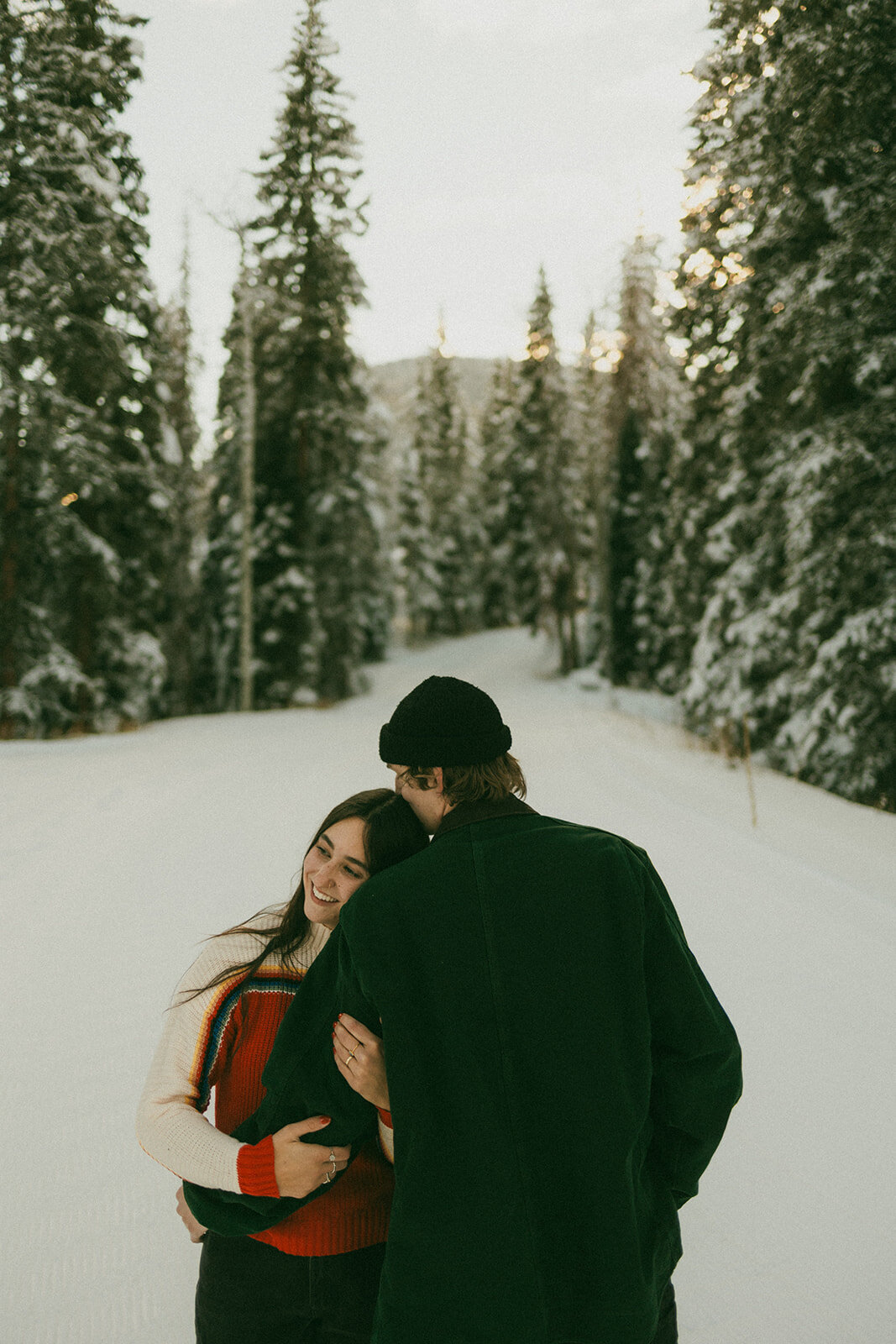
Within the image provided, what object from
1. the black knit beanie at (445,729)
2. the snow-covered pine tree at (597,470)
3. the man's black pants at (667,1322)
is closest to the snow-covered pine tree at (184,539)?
the snow-covered pine tree at (597,470)

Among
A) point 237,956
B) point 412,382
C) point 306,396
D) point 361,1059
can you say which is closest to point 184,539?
point 306,396

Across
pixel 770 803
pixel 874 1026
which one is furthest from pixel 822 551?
pixel 874 1026

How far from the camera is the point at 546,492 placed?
106 feet

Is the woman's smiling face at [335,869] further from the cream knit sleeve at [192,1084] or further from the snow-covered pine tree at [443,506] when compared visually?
the snow-covered pine tree at [443,506]

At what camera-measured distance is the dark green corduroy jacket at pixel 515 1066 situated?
1511 millimetres

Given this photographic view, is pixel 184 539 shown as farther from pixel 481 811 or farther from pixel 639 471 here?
pixel 481 811

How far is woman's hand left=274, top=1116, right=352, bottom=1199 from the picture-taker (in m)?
1.71

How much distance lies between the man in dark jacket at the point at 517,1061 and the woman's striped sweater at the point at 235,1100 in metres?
0.28

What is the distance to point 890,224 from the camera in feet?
33.2

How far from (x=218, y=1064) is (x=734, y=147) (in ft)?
Result: 46.8

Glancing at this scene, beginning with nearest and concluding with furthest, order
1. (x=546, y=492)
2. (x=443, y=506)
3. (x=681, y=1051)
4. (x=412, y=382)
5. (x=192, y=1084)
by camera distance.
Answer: (x=681, y=1051)
(x=192, y=1084)
(x=546, y=492)
(x=443, y=506)
(x=412, y=382)

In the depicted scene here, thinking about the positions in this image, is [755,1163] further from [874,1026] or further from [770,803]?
[770,803]

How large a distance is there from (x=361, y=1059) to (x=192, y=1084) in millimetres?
542

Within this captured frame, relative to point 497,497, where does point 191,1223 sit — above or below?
below
